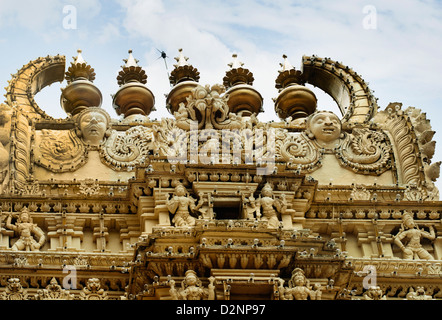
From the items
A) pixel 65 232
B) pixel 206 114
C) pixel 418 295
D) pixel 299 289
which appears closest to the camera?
pixel 299 289

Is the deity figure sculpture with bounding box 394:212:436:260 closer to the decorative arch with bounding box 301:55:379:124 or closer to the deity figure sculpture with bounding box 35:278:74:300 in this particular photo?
the decorative arch with bounding box 301:55:379:124

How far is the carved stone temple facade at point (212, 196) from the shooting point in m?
24.8

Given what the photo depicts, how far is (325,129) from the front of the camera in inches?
1236

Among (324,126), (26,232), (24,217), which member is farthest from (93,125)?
(324,126)

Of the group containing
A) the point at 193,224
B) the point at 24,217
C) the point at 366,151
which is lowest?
the point at 193,224

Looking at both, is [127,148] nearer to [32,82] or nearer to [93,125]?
[93,125]

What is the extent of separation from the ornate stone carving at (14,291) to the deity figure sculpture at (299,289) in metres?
5.55

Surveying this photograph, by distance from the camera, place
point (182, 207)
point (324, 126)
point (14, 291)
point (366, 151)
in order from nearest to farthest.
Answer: point (14, 291), point (182, 207), point (366, 151), point (324, 126)

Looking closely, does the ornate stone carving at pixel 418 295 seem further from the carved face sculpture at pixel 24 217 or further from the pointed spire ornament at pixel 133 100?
the pointed spire ornament at pixel 133 100

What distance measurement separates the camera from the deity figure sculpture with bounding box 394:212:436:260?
27.9 meters

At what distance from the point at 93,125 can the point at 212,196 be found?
5.00m

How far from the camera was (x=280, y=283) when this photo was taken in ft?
78.8

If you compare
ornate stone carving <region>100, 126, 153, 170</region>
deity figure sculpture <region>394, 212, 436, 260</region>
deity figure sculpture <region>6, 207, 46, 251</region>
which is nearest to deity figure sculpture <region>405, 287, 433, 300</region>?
deity figure sculpture <region>394, 212, 436, 260</region>
